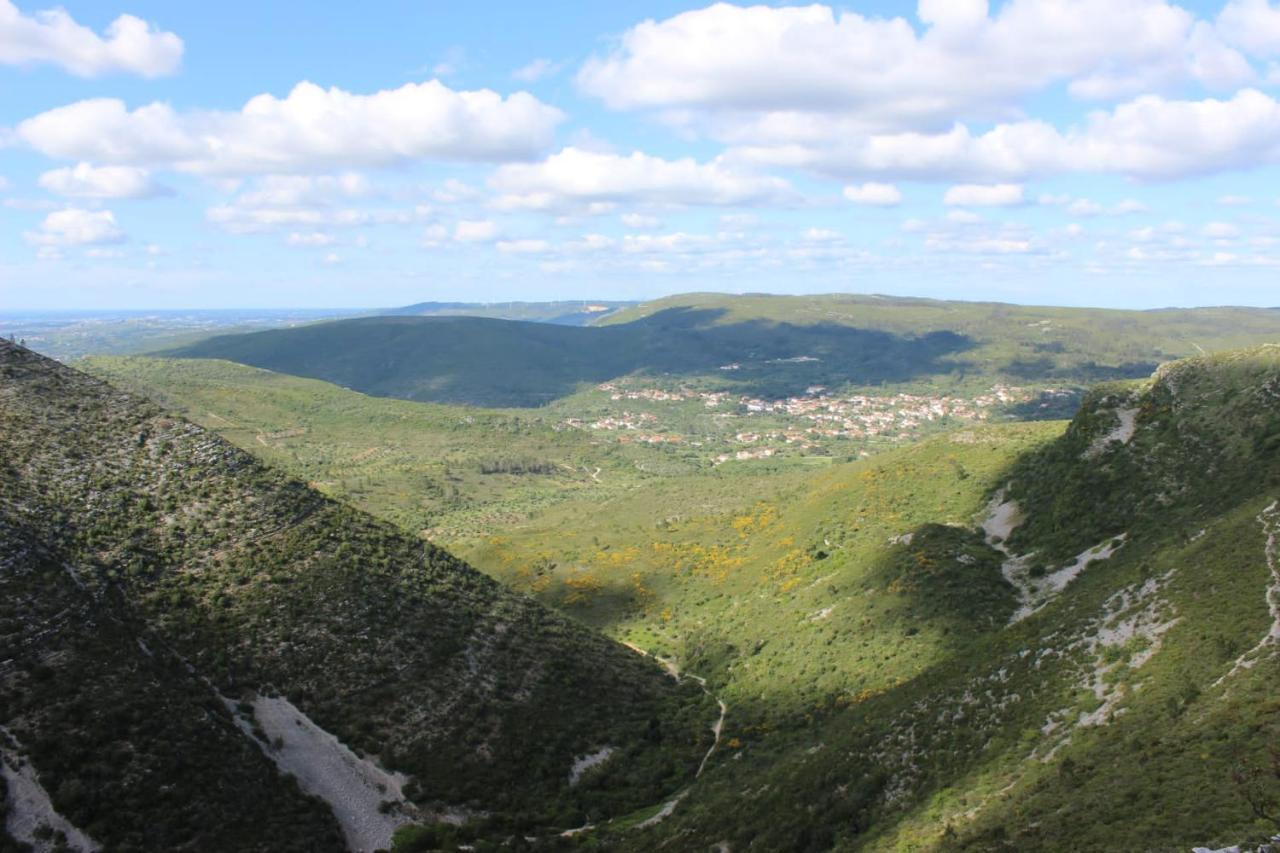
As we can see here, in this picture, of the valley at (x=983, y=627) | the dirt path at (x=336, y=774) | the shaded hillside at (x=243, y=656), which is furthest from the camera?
the dirt path at (x=336, y=774)

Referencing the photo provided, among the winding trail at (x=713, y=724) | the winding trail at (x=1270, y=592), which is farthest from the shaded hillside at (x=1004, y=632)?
the winding trail at (x=713, y=724)

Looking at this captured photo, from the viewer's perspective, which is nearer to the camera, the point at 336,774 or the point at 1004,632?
the point at 336,774

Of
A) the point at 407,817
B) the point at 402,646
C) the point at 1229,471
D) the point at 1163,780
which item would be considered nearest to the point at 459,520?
the point at 402,646

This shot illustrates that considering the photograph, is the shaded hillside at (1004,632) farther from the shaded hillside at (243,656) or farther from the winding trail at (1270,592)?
the shaded hillside at (243,656)

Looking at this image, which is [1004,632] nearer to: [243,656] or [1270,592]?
[1270,592]

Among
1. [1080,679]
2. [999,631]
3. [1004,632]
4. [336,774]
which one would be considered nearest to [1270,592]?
[1080,679]

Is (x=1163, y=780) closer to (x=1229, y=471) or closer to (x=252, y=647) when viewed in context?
(x=1229, y=471)

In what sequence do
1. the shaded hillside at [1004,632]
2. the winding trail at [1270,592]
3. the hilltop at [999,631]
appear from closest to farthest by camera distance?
the shaded hillside at [1004,632] → the hilltop at [999,631] → the winding trail at [1270,592]

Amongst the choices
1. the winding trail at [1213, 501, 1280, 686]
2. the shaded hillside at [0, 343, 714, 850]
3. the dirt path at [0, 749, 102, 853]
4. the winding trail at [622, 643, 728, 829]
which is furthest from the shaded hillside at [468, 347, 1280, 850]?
the dirt path at [0, 749, 102, 853]
